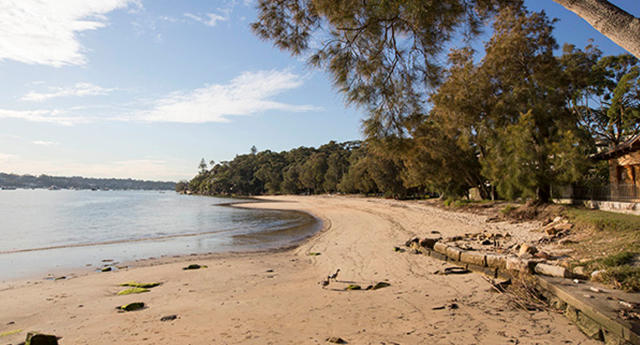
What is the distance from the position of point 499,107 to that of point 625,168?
6.38m

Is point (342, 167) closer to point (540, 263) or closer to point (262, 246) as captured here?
point (262, 246)

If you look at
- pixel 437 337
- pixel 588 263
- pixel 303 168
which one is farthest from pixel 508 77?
pixel 303 168

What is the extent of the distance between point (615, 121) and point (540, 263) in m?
26.1

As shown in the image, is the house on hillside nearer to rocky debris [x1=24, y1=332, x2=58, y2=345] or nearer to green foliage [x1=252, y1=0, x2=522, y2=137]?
green foliage [x1=252, y1=0, x2=522, y2=137]

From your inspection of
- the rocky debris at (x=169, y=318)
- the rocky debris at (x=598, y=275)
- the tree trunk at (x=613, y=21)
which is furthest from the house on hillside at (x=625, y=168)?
the rocky debris at (x=169, y=318)

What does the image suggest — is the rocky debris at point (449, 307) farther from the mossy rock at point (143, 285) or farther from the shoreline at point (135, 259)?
the shoreline at point (135, 259)

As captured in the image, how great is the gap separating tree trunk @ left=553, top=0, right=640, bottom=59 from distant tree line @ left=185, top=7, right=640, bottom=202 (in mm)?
2350

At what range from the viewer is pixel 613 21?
119 inches

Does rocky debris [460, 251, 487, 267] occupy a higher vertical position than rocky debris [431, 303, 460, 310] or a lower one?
higher

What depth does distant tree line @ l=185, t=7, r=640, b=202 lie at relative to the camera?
605cm

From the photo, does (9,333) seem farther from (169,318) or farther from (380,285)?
(380,285)

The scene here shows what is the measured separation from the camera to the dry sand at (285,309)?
171 inches

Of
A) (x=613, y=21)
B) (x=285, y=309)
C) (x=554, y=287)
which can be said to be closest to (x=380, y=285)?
(x=285, y=309)

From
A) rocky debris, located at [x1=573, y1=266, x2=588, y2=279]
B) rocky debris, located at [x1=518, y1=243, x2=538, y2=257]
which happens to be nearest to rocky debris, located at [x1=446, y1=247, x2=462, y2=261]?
rocky debris, located at [x1=518, y1=243, x2=538, y2=257]
